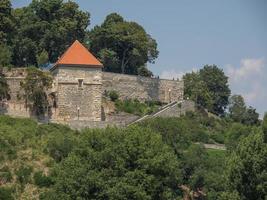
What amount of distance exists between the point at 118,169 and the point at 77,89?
50.4 feet

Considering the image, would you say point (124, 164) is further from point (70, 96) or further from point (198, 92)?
point (198, 92)

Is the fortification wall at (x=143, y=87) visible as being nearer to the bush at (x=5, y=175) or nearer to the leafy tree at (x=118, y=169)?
the bush at (x=5, y=175)

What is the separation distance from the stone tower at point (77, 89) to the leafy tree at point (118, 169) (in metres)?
11.0

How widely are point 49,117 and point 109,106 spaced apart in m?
6.01

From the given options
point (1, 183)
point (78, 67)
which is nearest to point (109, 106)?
point (78, 67)

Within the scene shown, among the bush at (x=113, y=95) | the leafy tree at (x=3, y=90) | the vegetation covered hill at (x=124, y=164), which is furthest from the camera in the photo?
the bush at (x=113, y=95)

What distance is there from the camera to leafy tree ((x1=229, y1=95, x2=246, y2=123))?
84.4 meters

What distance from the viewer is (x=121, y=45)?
81.6 m

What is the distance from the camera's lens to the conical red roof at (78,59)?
2730 inches

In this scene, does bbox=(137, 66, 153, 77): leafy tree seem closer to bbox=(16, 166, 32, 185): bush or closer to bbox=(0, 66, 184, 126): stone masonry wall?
bbox=(0, 66, 184, 126): stone masonry wall

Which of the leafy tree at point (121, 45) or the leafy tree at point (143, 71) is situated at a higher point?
the leafy tree at point (121, 45)

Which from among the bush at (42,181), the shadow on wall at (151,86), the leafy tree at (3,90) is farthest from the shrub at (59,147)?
the shadow on wall at (151,86)

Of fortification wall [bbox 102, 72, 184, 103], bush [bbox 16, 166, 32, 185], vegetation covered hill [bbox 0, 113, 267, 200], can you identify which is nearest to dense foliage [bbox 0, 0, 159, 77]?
fortification wall [bbox 102, 72, 184, 103]

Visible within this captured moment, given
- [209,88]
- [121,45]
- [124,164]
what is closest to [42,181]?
[124,164]
